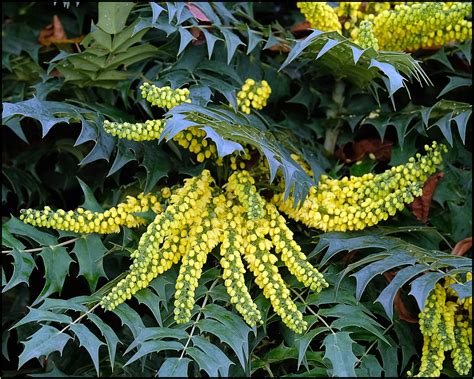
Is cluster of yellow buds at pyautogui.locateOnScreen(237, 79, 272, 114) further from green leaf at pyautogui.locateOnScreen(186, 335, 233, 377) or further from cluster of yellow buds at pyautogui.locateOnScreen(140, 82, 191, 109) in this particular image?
green leaf at pyautogui.locateOnScreen(186, 335, 233, 377)

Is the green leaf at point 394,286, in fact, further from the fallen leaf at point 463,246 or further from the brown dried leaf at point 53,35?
the brown dried leaf at point 53,35

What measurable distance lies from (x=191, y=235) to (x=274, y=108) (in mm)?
895

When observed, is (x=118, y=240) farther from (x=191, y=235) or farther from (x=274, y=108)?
(x=274, y=108)

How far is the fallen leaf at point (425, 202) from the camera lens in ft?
8.05

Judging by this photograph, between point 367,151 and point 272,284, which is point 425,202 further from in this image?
point 272,284

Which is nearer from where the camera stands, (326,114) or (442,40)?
(442,40)

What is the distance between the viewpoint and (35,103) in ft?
7.38

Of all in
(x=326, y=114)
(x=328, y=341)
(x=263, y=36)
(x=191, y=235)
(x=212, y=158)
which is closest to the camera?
(x=328, y=341)

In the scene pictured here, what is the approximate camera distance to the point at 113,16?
2459 mm

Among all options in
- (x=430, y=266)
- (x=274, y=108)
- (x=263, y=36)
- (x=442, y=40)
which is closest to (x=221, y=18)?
(x=263, y=36)

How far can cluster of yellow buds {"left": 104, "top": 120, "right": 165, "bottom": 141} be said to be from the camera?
2012 millimetres

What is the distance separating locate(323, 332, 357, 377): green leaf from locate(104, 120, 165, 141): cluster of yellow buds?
0.75 meters

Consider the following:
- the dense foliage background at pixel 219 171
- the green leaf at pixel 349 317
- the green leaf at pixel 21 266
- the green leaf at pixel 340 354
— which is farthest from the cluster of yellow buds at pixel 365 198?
the green leaf at pixel 21 266

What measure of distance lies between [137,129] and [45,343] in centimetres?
63
